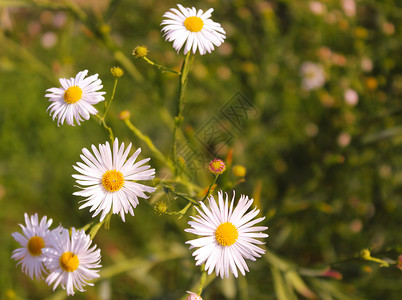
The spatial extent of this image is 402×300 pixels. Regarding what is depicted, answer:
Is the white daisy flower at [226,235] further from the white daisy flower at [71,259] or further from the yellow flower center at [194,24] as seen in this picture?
the yellow flower center at [194,24]

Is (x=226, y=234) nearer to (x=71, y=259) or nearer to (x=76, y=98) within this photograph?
(x=71, y=259)

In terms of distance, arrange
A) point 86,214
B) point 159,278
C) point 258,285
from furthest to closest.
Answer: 1. point 86,214
2. point 159,278
3. point 258,285

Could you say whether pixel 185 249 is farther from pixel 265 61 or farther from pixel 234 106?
pixel 265 61

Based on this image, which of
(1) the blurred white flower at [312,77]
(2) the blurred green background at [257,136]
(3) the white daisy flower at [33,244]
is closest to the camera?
(3) the white daisy flower at [33,244]

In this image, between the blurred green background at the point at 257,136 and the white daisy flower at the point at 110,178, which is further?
the blurred green background at the point at 257,136

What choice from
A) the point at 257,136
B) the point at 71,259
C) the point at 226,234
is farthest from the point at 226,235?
the point at 257,136

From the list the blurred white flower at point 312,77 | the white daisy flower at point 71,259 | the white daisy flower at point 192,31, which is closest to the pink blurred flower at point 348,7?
the blurred white flower at point 312,77

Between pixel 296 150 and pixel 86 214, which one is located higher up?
pixel 296 150

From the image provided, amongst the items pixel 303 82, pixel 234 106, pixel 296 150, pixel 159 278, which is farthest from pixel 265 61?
pixel 159 278

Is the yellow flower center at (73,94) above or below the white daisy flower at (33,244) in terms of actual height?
above
